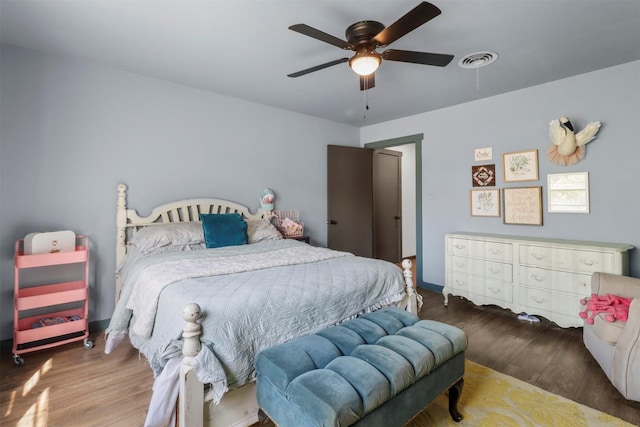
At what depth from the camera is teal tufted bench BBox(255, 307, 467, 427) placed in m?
1.19

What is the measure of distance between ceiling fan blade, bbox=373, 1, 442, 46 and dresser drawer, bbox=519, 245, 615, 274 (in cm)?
252

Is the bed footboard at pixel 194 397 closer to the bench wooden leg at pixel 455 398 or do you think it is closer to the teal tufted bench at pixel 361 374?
the teal tufted bench at pixel 361 374

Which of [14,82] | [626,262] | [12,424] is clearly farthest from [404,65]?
[12,424]

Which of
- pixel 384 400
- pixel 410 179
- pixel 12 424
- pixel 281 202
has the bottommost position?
pixel 12 424

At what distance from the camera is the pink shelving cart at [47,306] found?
234 cm

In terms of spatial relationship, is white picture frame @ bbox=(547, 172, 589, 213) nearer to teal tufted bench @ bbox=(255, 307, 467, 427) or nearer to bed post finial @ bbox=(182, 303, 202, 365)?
teal tufted bench @ bbox=(255, 307, 467, 427)

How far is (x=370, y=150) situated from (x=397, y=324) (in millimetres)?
3750

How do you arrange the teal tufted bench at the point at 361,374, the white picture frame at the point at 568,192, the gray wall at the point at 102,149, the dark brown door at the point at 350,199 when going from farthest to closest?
1. the dark brown door at the point at 350,199
2. the white picture frame at the point at 568,192
3. the gray wall at the point at 102,149
4. the teal tufted bench at the point at 361,374

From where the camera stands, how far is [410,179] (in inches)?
260

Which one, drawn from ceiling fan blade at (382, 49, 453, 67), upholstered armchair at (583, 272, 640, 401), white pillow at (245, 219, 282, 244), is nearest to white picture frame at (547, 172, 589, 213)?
upholstered armchair at (583, 272, 640, 401)

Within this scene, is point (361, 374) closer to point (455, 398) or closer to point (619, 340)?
point (455, 398)

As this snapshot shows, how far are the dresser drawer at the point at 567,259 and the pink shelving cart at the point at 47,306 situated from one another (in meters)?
4.18

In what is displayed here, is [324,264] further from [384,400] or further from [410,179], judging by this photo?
[410,179]

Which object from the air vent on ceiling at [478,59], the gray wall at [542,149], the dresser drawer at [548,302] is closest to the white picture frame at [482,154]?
the gray wall at [542,149]
